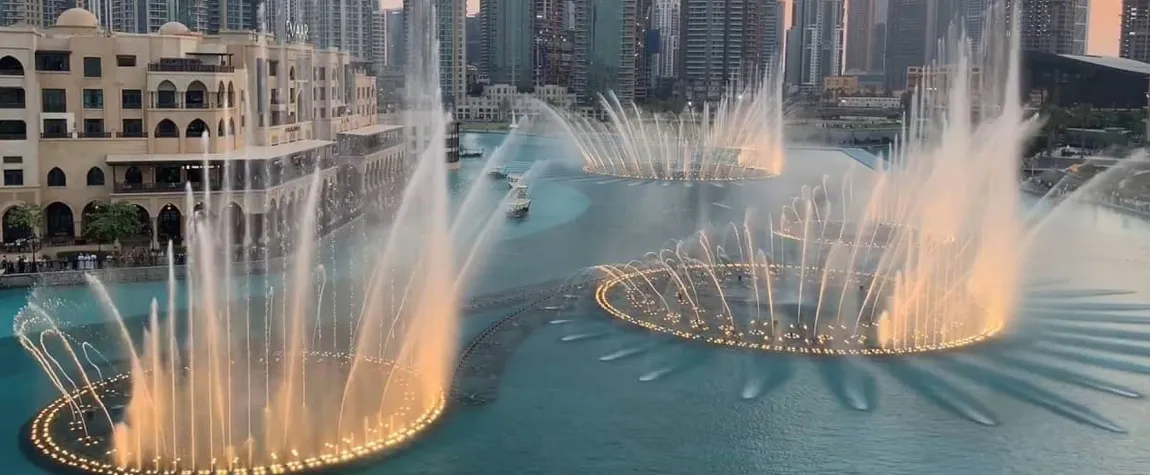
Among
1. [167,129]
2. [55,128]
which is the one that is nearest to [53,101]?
[55,128]

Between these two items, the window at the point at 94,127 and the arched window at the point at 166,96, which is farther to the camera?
the arched window at the point at 166,96

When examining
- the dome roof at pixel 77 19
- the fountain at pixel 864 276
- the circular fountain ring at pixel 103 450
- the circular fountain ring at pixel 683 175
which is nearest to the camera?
the circular fountain ring at pixel 103 450

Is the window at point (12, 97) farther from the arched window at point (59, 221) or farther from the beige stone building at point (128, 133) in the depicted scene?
the arched window at point (59, 221)

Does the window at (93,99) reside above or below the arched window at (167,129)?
above

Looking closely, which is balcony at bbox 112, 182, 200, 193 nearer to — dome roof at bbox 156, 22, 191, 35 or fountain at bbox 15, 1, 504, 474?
fountain at bbox 15, 1, 504, 474

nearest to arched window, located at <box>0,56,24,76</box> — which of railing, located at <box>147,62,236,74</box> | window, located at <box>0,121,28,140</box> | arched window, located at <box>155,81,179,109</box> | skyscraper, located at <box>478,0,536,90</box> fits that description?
window, located at <box>0,121,28,140</box>

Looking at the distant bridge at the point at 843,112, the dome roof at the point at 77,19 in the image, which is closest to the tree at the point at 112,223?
the dome roof at the point at 77,19

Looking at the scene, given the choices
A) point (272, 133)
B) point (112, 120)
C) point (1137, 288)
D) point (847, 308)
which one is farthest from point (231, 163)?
point (1137, 288)
